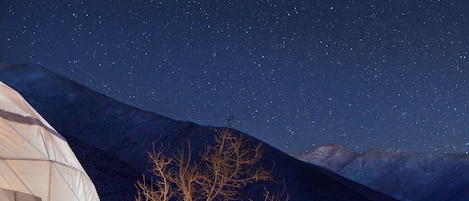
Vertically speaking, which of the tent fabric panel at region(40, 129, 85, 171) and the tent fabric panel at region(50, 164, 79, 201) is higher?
the tent fabric panel at region(40, 129, 85, 171)

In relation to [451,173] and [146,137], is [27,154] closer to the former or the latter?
[146,137]

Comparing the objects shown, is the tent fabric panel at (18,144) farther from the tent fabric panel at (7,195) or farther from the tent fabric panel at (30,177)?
the tent fabric panel at (7,195)

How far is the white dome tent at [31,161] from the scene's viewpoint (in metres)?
6.95

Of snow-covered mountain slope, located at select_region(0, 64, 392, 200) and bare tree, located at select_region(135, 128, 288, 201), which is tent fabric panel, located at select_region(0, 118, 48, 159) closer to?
bare tree, located at select_region(135, 128, 288, 201)

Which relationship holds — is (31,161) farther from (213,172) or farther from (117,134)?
(117,134)

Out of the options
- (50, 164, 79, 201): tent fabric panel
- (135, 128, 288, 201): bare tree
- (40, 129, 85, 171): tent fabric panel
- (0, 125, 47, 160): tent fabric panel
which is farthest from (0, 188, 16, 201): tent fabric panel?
(135, 128, 288, 201): bare tree

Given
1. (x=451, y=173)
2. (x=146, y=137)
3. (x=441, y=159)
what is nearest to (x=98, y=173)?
(x=146, y=137)

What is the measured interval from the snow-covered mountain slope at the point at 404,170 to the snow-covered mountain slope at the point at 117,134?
37331 millimetres

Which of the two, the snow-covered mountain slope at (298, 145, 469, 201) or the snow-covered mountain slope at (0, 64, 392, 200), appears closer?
the snow-covered mountain slope at (0, 64, 392, 200)

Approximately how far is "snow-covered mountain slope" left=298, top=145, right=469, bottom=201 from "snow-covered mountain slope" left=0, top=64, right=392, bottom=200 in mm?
37331

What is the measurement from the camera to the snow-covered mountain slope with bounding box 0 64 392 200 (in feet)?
230

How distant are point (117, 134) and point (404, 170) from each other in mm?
92533

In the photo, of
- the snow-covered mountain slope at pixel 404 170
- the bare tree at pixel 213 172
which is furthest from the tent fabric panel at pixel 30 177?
the snow-covered mountain slope at pixel 404 170

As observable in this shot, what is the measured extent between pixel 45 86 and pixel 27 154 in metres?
89.0
